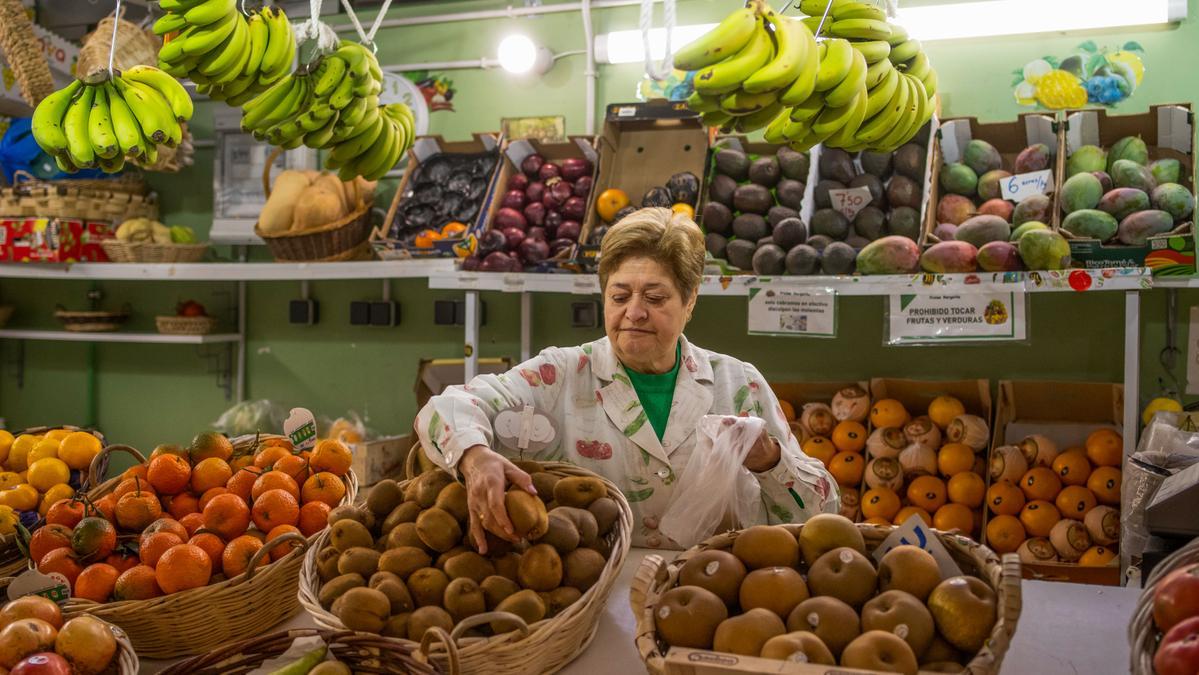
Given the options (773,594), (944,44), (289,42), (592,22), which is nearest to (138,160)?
(289,42)

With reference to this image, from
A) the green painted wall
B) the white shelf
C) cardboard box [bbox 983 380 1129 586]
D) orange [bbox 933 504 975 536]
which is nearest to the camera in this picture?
orange [bbox 933 504 975 536]

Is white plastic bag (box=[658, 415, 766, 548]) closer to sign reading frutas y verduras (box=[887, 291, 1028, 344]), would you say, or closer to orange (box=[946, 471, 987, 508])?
sign reading frutas y verduras (box=[887, 291, 1028, 344])

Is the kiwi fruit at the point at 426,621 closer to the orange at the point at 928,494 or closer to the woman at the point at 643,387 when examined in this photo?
the woman at the point at 643,387

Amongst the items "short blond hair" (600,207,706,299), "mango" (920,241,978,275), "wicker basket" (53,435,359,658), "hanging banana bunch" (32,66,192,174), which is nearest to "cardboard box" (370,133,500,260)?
"hanging banana bunch" (32,66,192,174)

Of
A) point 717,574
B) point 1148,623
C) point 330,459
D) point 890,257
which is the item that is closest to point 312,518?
point 330,459

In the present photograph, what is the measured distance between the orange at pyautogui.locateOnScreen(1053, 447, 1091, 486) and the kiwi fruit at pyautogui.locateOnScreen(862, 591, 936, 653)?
235cm

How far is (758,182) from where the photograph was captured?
12.3ft

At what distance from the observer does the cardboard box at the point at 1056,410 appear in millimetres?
3418

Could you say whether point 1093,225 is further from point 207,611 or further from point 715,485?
point 207,611

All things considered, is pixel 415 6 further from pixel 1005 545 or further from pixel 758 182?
pixel 1005 545

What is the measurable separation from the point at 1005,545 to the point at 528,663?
2415 mm

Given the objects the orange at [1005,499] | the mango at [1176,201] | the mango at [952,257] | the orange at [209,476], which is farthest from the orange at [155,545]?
the mango at [1176,201]

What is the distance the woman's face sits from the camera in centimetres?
218

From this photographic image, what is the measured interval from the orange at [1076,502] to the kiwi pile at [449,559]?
222cm
